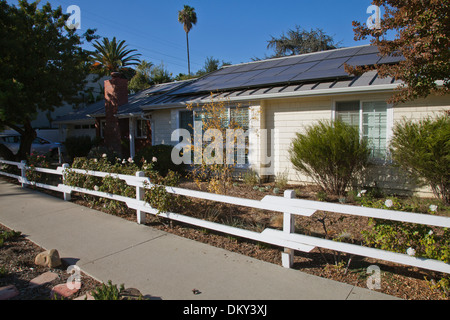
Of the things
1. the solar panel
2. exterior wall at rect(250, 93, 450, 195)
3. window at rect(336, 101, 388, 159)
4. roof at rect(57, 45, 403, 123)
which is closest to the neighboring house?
roof at rect(57, 45, 403, 123)

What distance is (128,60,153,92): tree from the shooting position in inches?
1422

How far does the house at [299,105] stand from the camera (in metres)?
7.65

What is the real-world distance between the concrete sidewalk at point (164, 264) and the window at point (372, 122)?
5229mm

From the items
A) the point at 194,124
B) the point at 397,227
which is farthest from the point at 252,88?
the point at 397,227

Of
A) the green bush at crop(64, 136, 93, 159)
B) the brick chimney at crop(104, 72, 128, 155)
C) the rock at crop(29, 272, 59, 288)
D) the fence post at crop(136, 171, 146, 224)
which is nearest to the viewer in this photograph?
the rock at crop(29, 272, 59, 288)

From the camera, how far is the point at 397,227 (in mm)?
3613

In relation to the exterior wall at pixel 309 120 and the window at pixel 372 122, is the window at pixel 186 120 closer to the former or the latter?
the exterior wall at pixel 309 120

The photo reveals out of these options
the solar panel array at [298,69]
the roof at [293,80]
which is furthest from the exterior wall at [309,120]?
the solar panel array at [298,69]

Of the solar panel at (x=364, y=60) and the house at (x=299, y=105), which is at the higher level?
the solar panel at (x=364, y=60)

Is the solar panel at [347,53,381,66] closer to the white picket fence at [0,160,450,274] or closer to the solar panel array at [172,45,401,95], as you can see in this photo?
the solar panel array at [172,45,401,95]

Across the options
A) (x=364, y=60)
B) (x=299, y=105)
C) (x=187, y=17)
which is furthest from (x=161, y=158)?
(x=187, y=17)

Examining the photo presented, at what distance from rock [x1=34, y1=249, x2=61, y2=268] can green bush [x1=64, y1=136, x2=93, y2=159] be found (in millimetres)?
13519

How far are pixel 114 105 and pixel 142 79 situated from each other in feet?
76.3
